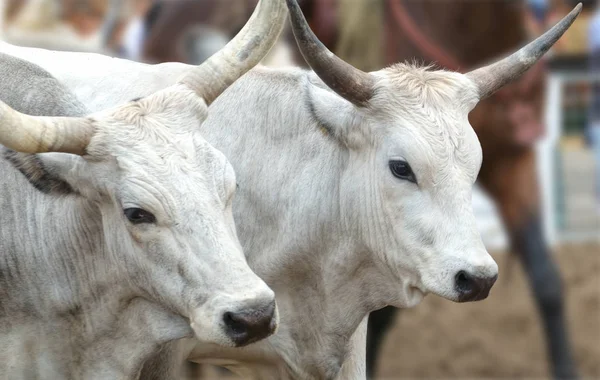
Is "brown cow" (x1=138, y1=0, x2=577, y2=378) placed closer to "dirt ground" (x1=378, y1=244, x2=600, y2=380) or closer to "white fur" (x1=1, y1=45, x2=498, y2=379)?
"dirt ground" (x1=378, y1=244, x2=600, y2=380)

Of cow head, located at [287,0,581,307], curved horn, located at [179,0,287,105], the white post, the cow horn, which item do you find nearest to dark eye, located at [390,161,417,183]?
cow head, located at [287,0,581,307]

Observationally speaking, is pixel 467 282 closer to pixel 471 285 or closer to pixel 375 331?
pixel 471 285

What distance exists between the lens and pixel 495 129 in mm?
8375

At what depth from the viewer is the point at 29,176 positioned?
4.69m

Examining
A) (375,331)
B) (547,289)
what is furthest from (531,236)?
(375,331)

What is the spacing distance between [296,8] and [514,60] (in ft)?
3.15

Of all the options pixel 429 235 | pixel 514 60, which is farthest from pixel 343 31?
pixel 429 235

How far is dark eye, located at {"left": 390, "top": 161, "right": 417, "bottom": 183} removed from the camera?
5039 millimetres

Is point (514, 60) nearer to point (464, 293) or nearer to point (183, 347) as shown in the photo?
point (464, 293)

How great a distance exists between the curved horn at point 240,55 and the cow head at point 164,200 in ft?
0.33

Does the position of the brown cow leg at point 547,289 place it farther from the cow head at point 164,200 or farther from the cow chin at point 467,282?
the cow head at point 164,200

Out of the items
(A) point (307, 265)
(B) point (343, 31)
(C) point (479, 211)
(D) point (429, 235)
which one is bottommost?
Answer: (C) point (479, 211)

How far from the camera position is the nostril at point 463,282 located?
15.7 feet

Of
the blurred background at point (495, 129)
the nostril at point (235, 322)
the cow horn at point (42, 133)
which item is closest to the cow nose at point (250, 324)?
the nostril at point (235, 322)
